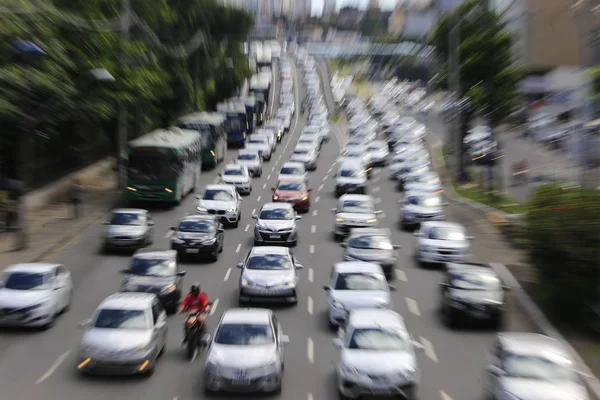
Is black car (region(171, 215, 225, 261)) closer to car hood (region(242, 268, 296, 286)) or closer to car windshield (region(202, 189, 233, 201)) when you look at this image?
car hood (region(242, 268, 296, 286))

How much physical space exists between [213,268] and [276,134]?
42.2 metres

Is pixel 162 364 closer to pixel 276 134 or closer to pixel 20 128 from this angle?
pixel 20 128

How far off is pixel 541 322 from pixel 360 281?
16.7 ft

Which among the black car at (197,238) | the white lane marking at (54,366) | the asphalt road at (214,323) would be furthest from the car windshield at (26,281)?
the black car at (197,238)

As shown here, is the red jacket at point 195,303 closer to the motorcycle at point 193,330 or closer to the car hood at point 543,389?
the motorcycle at point 193,330

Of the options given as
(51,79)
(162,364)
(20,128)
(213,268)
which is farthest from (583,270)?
(20,128)

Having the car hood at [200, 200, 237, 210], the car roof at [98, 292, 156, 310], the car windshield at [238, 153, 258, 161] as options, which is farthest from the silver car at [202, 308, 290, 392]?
the car windshield at [238, 153, 258, 161]

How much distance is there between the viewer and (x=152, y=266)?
872 inches

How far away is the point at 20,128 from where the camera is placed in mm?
32906

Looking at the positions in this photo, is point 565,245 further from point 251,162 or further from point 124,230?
point 251,162

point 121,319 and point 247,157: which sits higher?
point 247,157

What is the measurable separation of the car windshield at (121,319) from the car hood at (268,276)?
547cm

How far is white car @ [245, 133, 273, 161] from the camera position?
57.0 metres

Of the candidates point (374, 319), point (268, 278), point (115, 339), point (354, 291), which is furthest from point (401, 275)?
point (115, 339)
